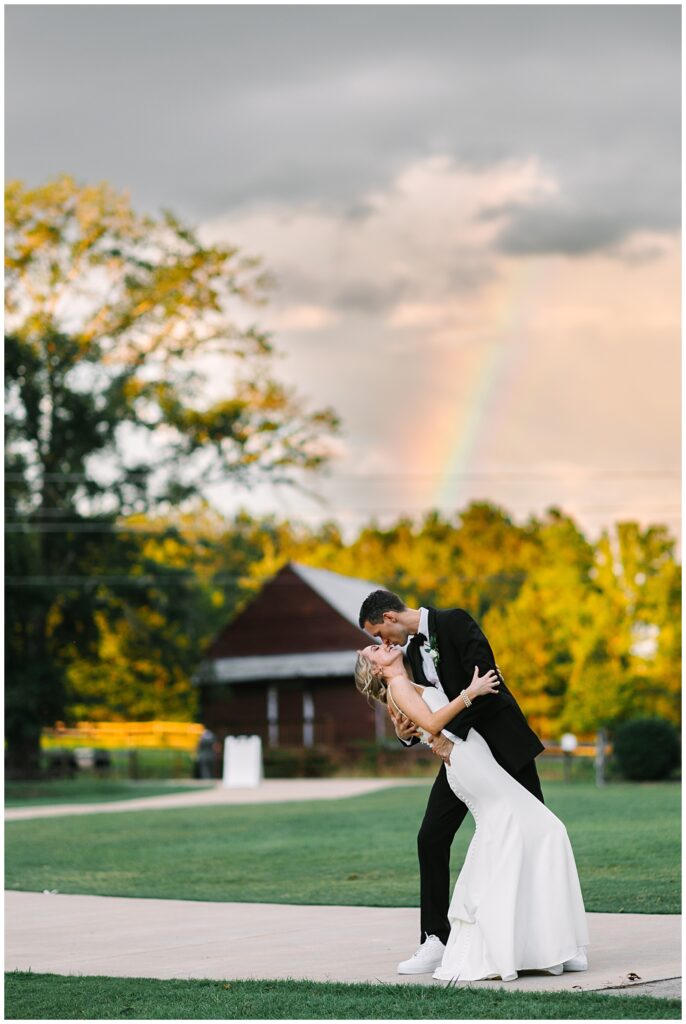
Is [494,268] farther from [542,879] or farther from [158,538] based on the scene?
[542,879]

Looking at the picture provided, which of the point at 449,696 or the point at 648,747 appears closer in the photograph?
the point at 449,696

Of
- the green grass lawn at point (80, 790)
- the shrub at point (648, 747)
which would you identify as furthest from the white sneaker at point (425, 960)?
the green grass lawn at point (80, 790)

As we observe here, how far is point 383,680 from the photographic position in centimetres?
816

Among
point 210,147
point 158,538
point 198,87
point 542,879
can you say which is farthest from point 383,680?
point 158,538

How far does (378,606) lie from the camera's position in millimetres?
7844

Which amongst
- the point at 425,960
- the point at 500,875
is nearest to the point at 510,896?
the point at 500,875

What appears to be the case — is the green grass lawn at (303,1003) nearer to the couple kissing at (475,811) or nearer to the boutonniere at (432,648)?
the couple kissing at (475,811)

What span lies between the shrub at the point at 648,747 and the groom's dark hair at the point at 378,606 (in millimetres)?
24794

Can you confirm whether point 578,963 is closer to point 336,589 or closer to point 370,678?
point 370,678

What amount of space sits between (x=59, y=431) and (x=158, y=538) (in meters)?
4.97

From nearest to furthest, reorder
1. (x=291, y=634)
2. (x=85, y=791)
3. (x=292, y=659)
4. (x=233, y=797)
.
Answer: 1. (x=233, y=797)
2. (x=85, y=791)
3. (x=292, y=659)
4. (x=291, y=634)

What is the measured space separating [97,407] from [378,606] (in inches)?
1569

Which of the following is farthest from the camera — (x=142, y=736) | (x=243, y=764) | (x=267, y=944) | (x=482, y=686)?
(x=142, y=736)

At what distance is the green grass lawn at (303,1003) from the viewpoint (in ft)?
21.7
